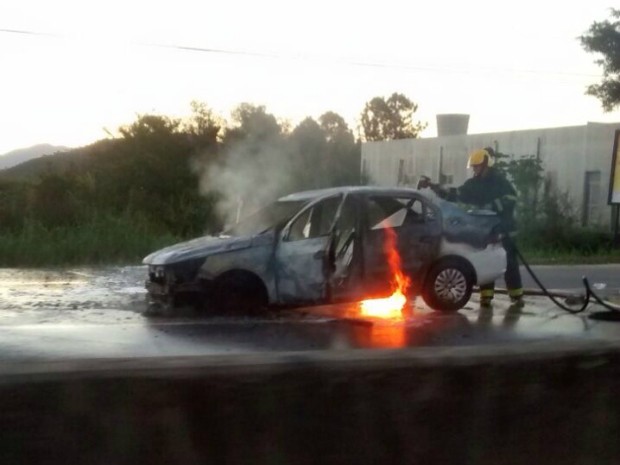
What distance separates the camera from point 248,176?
96.8ft

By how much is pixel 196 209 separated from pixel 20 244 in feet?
34.7

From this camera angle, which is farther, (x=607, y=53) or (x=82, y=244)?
(x=607, y=53)

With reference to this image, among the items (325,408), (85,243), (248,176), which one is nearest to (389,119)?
(248,176)

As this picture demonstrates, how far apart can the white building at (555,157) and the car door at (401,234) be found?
60.1 feet

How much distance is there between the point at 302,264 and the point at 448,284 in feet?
5.76

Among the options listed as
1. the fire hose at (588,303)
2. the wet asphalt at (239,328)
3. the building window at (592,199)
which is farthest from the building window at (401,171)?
the fire hose at (588,303)

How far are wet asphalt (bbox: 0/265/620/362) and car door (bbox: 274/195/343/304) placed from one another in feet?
0.94

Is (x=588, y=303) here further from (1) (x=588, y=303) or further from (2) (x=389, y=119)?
(2) (x=389, y=119)

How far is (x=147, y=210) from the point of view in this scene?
31297mm

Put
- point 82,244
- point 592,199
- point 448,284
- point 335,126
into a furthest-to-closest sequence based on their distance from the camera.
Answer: point 335,126 → point 592,199 → point 82,244 → point 448,284

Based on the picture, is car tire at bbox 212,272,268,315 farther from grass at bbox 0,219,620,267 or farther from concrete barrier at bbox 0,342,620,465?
grass at bbox 0,219,620,267

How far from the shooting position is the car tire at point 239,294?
11844 mm

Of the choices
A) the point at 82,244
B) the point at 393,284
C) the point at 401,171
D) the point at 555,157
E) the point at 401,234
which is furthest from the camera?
the point at 401,171

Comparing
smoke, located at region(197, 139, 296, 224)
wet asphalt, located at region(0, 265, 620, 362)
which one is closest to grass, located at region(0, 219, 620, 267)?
smoke, located at region(197, 139, 296, 224)
